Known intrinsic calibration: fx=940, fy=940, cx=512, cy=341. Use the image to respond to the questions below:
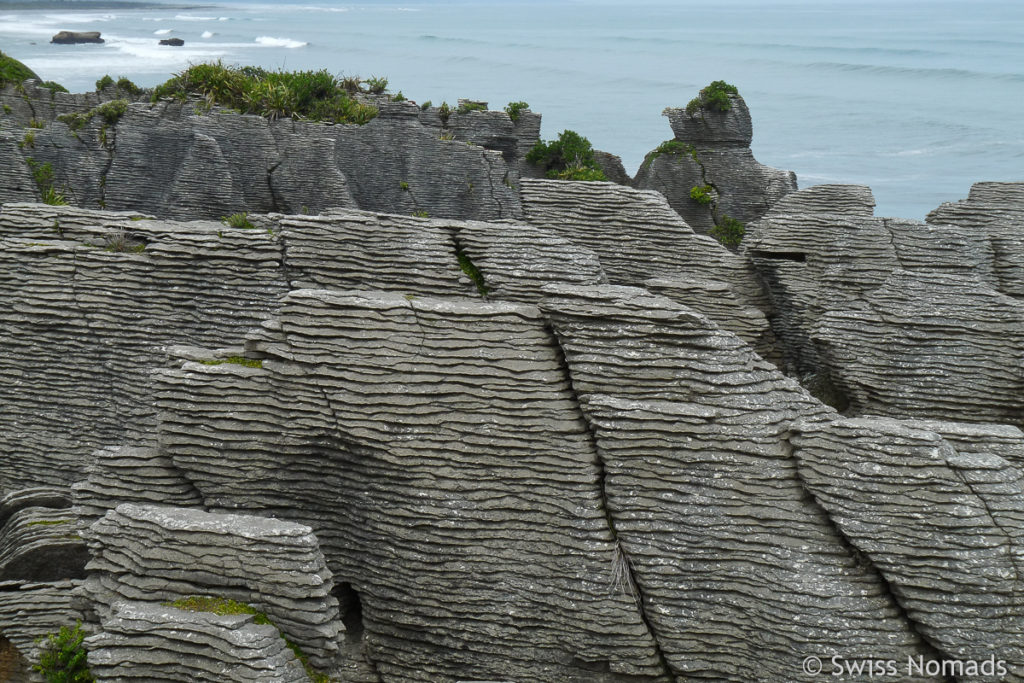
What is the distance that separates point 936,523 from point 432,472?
732cm

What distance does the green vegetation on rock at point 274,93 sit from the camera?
3772 cm

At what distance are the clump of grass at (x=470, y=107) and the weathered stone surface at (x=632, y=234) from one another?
26.9m

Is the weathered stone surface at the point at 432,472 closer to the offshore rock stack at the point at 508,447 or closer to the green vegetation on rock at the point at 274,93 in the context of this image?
the offshore rock stack at the point at 508,447

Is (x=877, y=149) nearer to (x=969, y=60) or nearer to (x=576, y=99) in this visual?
(x=576, y=99)

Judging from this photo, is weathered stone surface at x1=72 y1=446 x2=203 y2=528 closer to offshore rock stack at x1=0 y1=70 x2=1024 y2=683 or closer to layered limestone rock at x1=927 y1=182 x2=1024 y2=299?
offshore rock stack at x1=0 y1=70 x2=1024 y2=683

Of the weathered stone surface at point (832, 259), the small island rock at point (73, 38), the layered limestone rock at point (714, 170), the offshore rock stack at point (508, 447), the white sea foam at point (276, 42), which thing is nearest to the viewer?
the offshore rock stack at point (508, 447)

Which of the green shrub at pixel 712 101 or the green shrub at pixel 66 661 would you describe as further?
the green shrub at pixel 712 101

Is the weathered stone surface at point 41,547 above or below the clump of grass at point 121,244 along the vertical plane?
below

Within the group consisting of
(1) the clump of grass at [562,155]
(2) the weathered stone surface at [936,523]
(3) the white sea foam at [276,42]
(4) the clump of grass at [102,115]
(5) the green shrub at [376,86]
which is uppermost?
(3) the white sea foam at [276,42]

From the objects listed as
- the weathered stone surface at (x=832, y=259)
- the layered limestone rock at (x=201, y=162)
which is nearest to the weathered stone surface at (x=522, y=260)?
the weathered stone surface at (x=832, y=259)

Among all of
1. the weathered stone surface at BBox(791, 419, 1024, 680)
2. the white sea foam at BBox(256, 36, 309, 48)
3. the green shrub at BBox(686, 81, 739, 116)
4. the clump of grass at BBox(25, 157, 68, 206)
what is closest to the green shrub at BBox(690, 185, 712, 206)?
the green shrub at BBox(686, 81, 739, 116)

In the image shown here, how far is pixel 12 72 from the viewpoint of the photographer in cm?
4325

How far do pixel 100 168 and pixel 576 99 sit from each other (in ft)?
385

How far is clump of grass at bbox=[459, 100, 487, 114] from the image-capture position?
152 ft
